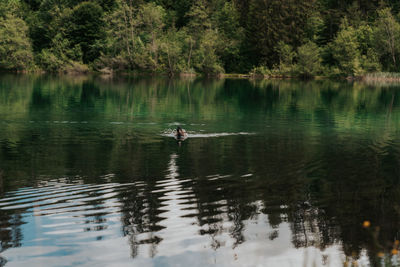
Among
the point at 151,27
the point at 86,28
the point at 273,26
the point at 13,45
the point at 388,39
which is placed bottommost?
the point at 13,45

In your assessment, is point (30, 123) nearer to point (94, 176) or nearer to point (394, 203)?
point (94, 176)

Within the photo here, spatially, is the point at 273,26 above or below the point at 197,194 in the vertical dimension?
above

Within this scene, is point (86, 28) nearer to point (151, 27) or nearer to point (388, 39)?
point (151, 27)

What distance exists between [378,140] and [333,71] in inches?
3639

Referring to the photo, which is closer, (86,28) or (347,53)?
(347,53)

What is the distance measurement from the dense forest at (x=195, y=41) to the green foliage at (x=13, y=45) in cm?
21

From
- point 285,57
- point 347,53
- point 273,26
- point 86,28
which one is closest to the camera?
point 347,53

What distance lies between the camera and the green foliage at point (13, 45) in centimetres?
11306

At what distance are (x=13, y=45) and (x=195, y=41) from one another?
4050cm

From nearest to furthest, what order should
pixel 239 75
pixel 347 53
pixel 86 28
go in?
pixel 347 53, pixel 239 75, pixel 86 28

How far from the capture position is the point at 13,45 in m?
113

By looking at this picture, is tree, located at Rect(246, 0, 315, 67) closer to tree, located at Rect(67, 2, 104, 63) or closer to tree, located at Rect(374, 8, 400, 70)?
tree, located at Rect(374, 8, 400, 70)

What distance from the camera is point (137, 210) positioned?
15164 mm

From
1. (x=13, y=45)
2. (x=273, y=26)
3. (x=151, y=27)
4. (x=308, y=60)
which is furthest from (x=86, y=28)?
(x=308, y=60)
